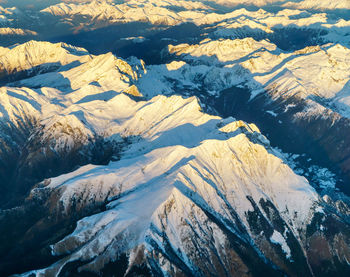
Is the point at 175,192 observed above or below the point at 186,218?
above

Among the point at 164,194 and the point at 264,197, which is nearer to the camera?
the point at 164,194

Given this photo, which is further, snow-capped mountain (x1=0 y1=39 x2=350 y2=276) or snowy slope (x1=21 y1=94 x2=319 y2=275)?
snowy slope (x1=21 y1=94 x2=319 y2=275)

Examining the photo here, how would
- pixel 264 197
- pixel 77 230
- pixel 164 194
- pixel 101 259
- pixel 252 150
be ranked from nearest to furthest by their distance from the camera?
pixel 101 259 → pixel 77 230 → pixel 164 194 → pixel 264 197 → pixel 252 150

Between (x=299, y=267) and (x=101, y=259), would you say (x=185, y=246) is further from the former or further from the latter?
(x=299, y=267)

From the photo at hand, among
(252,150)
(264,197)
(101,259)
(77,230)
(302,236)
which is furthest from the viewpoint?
(252,150)

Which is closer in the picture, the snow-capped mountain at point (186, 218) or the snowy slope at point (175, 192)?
the snow-capped mountain at point (186, 218)

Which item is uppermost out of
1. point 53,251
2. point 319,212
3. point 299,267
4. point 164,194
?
point 164,194

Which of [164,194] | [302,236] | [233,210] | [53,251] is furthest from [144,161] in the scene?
[302,236]

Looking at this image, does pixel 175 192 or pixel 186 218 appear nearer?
pixel 186 218

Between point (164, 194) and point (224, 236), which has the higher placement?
point (164, 194)
